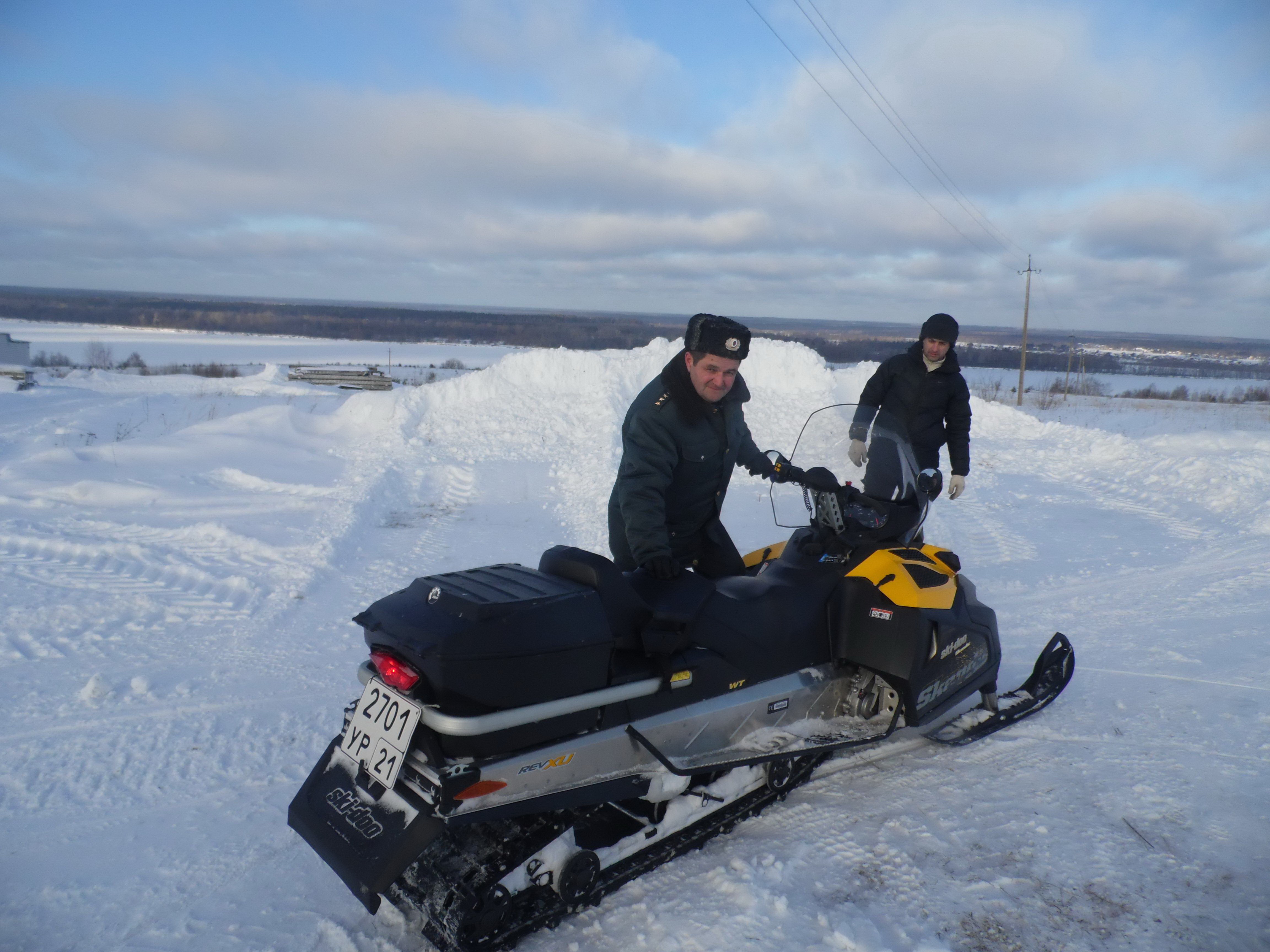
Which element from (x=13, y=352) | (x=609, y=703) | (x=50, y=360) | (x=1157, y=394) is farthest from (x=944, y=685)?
(x=50, y=360)

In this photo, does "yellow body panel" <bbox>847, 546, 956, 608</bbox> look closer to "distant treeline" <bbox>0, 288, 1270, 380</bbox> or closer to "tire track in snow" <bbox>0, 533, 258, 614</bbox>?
"tire track in snow" <bbox>0, 533, 258, 614</bbox>

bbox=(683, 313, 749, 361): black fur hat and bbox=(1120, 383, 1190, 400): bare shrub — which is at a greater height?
bbox=(1120, 383, 1190, 400): bare shrub

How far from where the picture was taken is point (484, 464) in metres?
9.91

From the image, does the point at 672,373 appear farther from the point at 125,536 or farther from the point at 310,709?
the point at 125,536

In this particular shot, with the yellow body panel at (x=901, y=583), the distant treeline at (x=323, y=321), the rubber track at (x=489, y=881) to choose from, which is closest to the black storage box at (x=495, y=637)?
the rubber track at (x=489, y=881)

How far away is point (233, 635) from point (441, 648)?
2.76 meters

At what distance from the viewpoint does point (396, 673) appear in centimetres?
208

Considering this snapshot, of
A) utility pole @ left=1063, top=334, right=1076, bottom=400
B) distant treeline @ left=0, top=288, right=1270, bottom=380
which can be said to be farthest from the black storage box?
utility pole @ left=1063, top=334, right=1076, bottom=400

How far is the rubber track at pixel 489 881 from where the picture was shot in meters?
2.05

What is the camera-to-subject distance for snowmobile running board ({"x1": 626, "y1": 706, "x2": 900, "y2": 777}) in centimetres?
237

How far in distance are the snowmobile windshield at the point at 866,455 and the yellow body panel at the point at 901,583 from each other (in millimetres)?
177

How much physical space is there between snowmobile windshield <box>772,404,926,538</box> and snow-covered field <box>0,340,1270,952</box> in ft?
3.47

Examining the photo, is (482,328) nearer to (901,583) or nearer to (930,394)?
(930,394)

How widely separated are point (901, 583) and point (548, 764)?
1.58 metres
